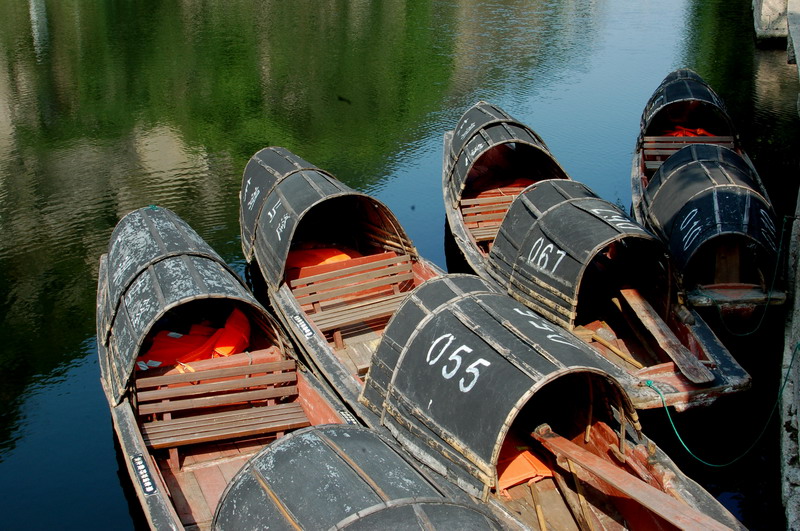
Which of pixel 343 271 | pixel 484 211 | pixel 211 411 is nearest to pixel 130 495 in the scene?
pixel 211 411

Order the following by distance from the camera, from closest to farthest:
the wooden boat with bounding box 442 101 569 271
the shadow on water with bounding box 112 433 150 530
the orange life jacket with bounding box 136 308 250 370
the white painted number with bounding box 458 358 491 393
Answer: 1. the white painted number with bounding box 458 358 491 393
2. the shadow on water with bounding box 112 433 150 530
3. the orange life jacket with bounding box 136 308 250 370
4. the wooden boat with bounding box 442 101 569 271

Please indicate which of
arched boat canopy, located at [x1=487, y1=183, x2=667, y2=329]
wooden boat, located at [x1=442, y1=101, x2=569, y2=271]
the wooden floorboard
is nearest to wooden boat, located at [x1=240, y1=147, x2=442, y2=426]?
arched boat canopy, located at [x1=487, y1=183, x2=667, y2=329]

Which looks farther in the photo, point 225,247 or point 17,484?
point 225,247

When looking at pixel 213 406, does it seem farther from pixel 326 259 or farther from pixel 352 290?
pixel 326 259

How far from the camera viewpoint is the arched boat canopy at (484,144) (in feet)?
55.2

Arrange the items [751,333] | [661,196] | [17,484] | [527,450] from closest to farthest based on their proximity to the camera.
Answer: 1. [527,450]
2. [17,484]
3. [751,333]
4. [661,196]

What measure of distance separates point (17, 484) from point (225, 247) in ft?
25.6

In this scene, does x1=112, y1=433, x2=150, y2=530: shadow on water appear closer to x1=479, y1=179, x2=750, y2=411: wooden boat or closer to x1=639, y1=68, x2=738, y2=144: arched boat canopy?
x1=479, y1=179, x2=750, y2=411: wooden boat

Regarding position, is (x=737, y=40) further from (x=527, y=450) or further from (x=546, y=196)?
(x=527, y=450)

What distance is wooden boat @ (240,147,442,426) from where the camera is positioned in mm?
12961

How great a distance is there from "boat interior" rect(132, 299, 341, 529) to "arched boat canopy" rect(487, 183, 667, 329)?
420cm

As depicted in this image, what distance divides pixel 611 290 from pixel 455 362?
18.7 ft

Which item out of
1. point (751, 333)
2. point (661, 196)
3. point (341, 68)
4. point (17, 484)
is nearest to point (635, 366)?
point (751, 333)

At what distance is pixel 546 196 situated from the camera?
13.7 meters
